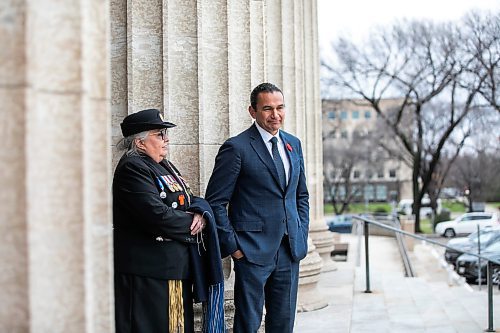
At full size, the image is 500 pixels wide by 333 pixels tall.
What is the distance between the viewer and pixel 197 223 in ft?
15.7

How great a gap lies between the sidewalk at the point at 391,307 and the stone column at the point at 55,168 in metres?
4.94

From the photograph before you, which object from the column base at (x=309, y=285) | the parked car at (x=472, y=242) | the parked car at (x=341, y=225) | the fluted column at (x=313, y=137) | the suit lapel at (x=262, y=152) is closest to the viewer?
the suit lapel at (x=262, y=152)

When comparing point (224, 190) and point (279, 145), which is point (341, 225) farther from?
point (224, 190)

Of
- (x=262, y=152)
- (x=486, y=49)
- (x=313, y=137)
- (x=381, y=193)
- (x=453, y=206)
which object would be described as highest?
(x=486, y=49)

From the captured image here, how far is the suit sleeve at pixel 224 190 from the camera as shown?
16.7 ft

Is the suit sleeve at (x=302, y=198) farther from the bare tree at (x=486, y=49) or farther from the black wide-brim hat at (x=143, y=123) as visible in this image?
the bare tree at (x=486, y=49)

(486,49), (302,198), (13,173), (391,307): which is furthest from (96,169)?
(486,49)

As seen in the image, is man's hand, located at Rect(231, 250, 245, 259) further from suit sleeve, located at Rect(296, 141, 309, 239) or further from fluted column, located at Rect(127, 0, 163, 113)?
fluted column, located at Rect(127, 0, 163, 113)

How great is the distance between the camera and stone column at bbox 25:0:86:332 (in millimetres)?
2633

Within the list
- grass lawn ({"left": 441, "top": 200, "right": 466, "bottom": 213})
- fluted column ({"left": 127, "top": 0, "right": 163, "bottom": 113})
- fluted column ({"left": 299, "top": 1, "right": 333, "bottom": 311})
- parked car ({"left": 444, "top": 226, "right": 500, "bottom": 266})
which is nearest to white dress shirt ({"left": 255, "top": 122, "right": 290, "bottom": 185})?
fluted column ({"left": 127, "top": 0, "right": 163, "bottom": 113})

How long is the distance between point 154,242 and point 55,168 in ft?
6.69

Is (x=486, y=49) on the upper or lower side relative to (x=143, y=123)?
upper

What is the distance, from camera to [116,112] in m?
6.09

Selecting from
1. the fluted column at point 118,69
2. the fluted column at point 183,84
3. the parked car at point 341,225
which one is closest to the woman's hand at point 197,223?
the fluted column at point 183,84
